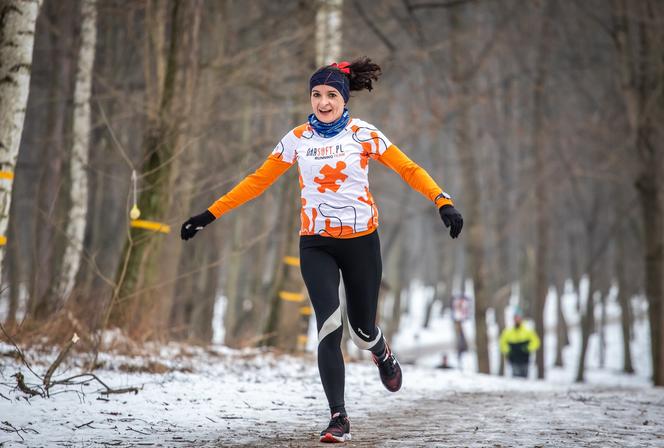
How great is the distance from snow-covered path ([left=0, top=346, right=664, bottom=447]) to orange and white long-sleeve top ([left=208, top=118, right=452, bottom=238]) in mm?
1255

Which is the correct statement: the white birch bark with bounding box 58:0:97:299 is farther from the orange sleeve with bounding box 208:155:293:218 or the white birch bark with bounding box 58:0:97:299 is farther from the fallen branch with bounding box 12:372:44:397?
the orange sleeve with bounding box 208:155:293:218

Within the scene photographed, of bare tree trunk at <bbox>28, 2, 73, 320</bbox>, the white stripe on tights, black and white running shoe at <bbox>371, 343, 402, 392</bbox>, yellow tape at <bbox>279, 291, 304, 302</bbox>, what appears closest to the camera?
the white stripe on tights

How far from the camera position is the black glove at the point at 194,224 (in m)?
4.63

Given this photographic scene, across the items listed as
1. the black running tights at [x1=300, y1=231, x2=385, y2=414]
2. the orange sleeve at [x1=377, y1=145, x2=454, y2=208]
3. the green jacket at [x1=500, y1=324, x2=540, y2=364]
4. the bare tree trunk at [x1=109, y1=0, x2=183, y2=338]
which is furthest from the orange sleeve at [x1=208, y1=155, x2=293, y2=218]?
the green jacket at [x1=500, y1=324, x2=540, y2=364]

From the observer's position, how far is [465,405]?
629 cm

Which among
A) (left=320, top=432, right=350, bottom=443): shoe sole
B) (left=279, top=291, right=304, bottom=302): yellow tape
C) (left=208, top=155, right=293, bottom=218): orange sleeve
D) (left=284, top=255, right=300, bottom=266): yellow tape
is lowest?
(left=320, top=432, right=350, bottom=443): shoe sole

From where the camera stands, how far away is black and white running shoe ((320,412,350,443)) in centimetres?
Result: 416

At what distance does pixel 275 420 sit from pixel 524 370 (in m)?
14.2

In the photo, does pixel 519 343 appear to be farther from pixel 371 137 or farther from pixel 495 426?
pixel 371 137

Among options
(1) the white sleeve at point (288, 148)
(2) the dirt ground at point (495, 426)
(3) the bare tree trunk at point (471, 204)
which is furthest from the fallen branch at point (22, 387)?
(3) the bare tree trunk at point (471, 204)

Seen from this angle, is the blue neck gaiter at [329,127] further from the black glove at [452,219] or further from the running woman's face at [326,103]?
the black glove at [452,219]

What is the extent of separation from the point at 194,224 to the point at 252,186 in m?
0.44

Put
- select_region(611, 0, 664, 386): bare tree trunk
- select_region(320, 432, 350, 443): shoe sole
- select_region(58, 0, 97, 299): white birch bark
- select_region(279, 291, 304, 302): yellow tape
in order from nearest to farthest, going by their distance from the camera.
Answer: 1. select_region(320, 432, 350, 443): shoe sole
2. select_region(58, 0, 97, 299): white birch bark
3. select_region(279, 291, 304, 302): yellow tape
4. select_region(611, 0, 664, 386): bare tree trunk

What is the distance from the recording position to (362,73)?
486cm
